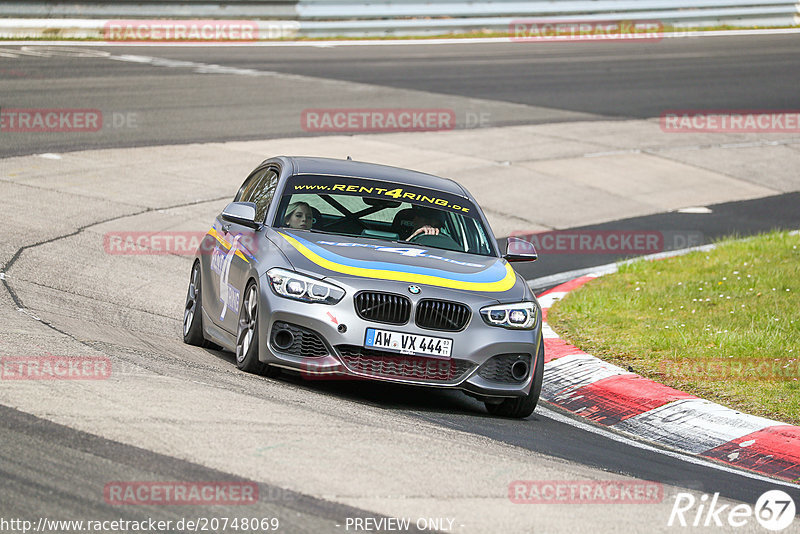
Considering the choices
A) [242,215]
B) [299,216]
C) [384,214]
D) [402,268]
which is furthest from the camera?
[384,214]

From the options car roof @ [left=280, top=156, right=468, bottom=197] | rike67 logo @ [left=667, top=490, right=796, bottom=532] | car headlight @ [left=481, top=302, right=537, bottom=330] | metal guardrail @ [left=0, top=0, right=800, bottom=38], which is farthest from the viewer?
metal guardrail @ [left=0, top=0, right=800, bottom=38]

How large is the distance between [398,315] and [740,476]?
2.24 meters

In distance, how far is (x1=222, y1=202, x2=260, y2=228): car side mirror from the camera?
28.5ft

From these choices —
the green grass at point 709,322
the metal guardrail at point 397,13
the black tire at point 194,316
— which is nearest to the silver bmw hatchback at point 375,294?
the black tire at point 194,316

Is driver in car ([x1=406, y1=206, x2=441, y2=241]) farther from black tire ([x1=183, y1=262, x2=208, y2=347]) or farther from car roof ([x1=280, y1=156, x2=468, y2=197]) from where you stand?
black tire ([x1=183, y1=262, x2=208, y2=347])

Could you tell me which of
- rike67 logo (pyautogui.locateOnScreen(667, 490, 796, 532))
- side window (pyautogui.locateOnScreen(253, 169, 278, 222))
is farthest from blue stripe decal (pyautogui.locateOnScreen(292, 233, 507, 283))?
rike67 logo (pyautogui.locateOnScreen(667, 490, 796, 532))

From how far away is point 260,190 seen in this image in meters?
9.70

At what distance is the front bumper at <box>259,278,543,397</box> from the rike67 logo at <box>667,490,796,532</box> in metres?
2.01

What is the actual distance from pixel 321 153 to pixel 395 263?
1063 centimetres

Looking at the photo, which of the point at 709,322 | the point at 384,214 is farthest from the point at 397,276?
the point at 709,322

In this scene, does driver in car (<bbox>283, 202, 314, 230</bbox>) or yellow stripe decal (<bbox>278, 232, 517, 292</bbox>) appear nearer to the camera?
yellow stripe decal (<bbox>278, 232, 517, 292</bbox>)

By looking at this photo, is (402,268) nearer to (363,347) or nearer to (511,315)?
(363,347)

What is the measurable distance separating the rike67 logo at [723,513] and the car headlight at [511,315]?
82.9 inches

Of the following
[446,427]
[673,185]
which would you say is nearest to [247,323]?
[446,427]
